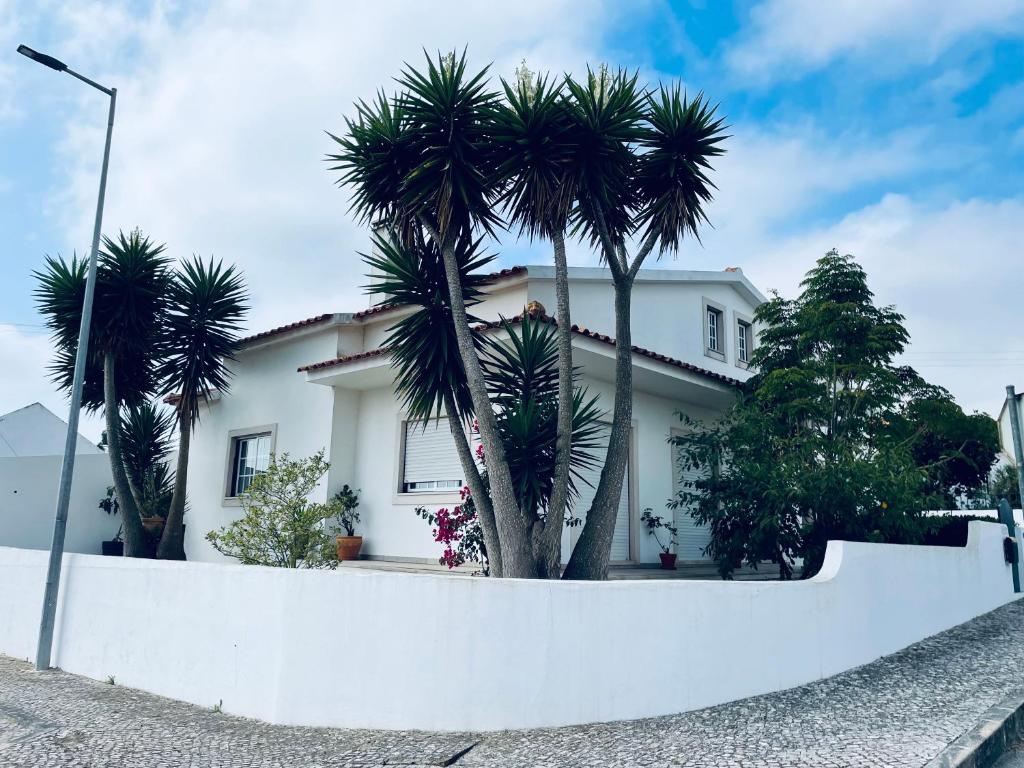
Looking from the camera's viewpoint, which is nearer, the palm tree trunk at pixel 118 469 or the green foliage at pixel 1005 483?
the palm tree trunk at pixel 118 469

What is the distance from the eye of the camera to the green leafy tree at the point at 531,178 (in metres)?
7.53

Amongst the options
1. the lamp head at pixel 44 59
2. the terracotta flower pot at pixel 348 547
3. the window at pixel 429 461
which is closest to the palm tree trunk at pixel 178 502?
the terracotta flower pot at pixel 348 547

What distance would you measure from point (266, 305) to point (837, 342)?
35.7ft

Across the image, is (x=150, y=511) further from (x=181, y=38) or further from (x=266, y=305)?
(x=181, y=38)

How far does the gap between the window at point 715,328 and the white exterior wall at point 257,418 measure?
7.55 metres

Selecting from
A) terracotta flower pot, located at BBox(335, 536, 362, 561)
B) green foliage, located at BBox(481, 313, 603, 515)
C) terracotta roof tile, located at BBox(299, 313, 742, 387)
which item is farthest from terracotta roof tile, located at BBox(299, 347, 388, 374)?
terracotta flower pot, located at BBox(335, 536, 362, 561)

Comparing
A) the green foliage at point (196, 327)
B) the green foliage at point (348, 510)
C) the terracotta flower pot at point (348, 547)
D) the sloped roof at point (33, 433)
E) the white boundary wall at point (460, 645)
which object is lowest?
the white boundary wall at point (460, 645)

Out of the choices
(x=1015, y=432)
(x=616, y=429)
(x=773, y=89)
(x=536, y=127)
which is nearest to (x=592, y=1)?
(x=536, y=127)

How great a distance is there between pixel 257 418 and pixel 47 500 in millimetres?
5601

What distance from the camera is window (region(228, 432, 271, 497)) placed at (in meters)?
14.6

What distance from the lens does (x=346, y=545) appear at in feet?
40.3

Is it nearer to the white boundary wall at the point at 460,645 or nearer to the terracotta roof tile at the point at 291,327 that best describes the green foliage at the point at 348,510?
the terracotta roof tile at the point at 291,327

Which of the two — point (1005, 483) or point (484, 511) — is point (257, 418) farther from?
point (1005, 483)

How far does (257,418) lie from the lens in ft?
47.9
